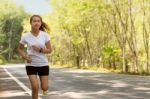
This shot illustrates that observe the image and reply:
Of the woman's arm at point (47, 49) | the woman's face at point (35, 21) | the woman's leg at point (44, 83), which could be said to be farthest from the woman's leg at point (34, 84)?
the woman's face at point (35, 21)

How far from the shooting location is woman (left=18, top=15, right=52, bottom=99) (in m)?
8.76

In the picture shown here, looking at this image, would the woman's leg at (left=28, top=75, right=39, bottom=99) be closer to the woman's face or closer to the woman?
the woman

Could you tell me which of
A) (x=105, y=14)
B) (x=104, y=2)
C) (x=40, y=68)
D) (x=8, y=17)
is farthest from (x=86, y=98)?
A: (x=8, y=17)

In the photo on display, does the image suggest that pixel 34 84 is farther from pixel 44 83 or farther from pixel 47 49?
pixel 47 49

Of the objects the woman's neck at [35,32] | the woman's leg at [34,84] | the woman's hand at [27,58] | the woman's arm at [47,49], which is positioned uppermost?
the woman's neck at [35,32]

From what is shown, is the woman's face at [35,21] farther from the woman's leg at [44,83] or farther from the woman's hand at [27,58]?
the woman's leg at [44,83]

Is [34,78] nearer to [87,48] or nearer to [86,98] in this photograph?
[86,98]

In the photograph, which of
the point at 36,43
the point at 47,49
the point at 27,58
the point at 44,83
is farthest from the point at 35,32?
the point at 44,83

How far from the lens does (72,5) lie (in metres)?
51.8

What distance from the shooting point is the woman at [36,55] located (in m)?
8.76

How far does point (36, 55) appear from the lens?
29.0ft

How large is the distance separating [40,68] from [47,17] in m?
56.6

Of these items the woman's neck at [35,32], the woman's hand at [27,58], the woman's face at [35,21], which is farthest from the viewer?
the woman's neck at [35,32]

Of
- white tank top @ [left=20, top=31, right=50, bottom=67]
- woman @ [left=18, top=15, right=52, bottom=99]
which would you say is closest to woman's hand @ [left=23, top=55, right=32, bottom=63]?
woman @ [left=18, top=15, right=52, bottom=99]
